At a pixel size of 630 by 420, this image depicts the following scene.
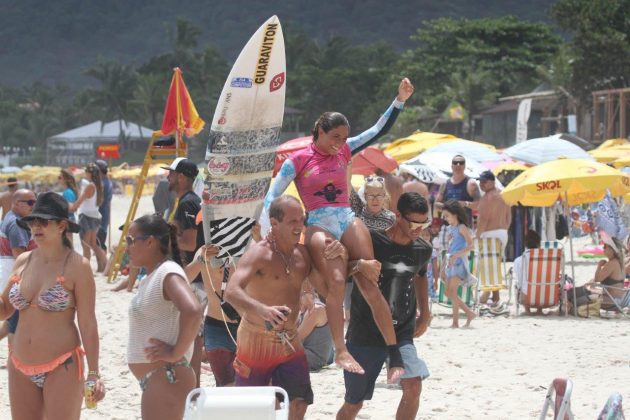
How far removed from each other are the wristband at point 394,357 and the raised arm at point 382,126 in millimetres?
1114

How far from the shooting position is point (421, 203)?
5.02 meters

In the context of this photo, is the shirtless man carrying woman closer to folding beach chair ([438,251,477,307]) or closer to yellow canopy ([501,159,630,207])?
folding beach chair ([438,251,477,307])

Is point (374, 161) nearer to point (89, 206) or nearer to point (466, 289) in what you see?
point (466, 289)

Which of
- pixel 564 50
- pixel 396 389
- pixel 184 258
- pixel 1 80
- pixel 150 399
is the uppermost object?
pixel 1 80

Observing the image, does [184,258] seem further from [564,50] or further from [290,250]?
[564,50]

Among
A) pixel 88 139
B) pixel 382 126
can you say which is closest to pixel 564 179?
pixel 382 126

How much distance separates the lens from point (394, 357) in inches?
198

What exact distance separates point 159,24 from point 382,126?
18870cm

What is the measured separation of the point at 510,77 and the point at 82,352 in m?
63.8

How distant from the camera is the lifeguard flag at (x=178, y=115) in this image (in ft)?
41.4

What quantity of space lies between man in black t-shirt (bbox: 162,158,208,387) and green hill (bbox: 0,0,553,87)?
536 ft

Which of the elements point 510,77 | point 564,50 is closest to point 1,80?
point 510,77

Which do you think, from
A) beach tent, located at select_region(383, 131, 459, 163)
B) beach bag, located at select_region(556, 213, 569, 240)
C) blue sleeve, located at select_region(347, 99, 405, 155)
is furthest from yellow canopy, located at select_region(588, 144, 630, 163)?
blue sleeve, located at select_region(347, 99, 405, 155)

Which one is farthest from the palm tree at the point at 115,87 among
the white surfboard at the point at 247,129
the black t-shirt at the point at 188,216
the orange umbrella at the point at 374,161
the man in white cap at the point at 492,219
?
the white surfboard at the point at 247,129
